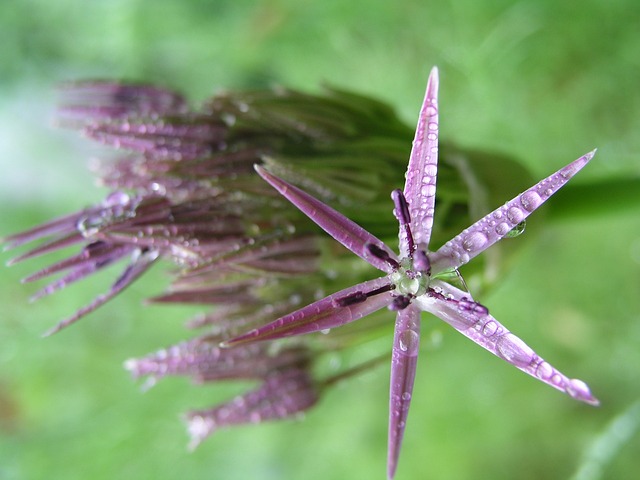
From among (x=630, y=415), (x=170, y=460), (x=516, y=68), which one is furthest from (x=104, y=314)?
(x=630, y=415)

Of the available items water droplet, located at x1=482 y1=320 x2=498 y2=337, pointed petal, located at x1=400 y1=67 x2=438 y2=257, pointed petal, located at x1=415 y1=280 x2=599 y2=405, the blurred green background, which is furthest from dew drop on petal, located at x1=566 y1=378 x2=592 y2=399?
the blurred green background

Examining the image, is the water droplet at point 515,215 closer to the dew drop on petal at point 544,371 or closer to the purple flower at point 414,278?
the purple flower at point 414,278

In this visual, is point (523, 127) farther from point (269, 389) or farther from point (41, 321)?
point (41, 321)

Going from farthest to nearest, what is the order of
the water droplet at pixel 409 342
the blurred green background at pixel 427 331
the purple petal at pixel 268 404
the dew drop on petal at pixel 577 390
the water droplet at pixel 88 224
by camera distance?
the blurred green background at pixel 427 331
the purple petal at pixel 268 404
the water droplet at pixel 88 224
the water droplet at pixel 409 342
the dew drop on petal at pixel 577 390

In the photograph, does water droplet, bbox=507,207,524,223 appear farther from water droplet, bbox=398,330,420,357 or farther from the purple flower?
water droplet, bbox=398,330,420,357

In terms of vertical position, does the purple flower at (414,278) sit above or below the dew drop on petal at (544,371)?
above

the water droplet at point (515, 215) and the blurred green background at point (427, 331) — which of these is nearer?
the water droplet at point (515, 215)

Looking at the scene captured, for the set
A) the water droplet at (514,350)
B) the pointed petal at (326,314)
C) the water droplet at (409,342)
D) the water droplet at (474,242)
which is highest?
the water droplet at (474,242)

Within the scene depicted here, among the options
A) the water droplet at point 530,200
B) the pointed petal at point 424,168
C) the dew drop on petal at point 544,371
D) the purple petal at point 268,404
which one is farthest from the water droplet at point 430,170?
the purple petal at point 268,404
